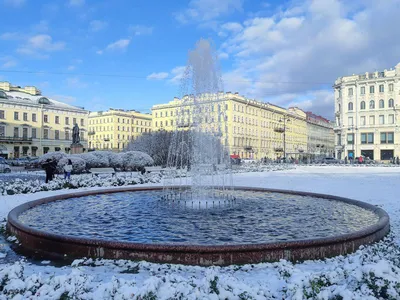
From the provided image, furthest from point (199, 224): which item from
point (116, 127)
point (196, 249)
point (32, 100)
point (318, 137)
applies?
A: point (318, 137)

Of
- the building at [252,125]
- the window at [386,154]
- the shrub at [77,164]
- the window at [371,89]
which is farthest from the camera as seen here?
the building at [252,125]

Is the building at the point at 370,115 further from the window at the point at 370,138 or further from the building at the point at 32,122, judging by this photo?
the building at the point at 32,122

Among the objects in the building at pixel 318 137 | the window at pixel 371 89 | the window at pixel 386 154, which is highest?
the window at pixel 371 89

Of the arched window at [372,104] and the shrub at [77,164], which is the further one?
the arched window at [372,104]

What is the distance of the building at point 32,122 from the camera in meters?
61.6

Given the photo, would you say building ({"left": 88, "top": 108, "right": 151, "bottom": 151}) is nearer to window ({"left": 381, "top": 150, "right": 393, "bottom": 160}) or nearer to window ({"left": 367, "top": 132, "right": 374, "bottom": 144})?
window ({"left": 367, "top": 132, "right": 374, "bottom": 144})

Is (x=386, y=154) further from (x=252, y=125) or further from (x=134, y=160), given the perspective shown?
(x=134, y=160)

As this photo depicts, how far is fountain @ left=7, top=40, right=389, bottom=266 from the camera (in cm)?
546

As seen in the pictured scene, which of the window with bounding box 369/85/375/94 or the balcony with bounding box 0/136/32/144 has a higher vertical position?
the window with bounding box 369/85/375/94

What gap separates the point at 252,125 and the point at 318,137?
174 feet

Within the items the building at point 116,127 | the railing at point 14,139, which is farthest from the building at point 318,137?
the railing at point 14,139

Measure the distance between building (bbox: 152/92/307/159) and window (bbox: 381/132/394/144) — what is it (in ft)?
62.9

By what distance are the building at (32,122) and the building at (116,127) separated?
27.8m

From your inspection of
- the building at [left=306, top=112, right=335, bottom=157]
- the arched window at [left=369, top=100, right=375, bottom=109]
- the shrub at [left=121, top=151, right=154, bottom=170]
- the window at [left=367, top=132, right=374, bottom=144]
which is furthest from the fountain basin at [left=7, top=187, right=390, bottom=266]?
the building at [left=306, top=112, right=335, bottom=157]
